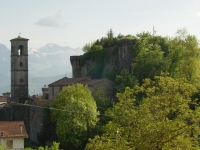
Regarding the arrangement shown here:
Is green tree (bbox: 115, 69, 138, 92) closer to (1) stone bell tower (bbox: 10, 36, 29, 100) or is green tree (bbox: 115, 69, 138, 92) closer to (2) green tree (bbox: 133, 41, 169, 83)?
(2) green tree (bbox: 133, 41, 169, 83)

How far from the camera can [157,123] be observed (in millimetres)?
18781

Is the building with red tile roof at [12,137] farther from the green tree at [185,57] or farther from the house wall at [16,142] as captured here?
the green tree at [185,57]

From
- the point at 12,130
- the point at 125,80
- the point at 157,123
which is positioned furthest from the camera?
the point at 125,80

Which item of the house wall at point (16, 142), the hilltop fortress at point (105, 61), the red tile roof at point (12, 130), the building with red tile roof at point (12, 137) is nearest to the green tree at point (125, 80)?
the hilltop fortress at point (105, 61)

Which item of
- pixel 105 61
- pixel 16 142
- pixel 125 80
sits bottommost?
pixel 16 142

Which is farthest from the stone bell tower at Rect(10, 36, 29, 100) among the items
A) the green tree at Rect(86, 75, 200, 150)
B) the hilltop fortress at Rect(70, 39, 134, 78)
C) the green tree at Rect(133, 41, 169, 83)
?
the green tree at Rect(86, 75, 200, 150)

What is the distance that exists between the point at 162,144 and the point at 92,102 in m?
31.6

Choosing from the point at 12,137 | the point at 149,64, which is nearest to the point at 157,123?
the point at 12,137

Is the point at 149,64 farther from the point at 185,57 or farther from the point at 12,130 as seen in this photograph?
the point at 12,130

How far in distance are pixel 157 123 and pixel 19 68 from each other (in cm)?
5900

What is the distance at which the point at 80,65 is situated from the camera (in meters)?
71.4

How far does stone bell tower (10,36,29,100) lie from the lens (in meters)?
74.9

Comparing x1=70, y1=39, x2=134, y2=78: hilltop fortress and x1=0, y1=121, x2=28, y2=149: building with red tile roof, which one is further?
x1=70, y1=39, x2=134, y2=78: hilltop fortress

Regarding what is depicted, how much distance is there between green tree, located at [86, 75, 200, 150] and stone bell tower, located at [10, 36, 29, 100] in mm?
54386
